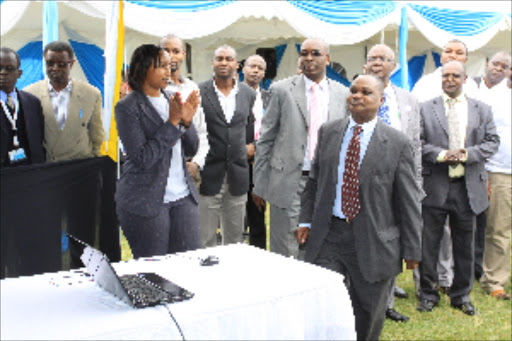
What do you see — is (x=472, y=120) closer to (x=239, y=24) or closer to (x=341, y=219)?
(x=341, y=219)

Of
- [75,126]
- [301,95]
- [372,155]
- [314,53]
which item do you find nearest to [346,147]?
[372,155]

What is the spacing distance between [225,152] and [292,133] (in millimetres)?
704

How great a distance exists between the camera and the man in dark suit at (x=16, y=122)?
3.40 m

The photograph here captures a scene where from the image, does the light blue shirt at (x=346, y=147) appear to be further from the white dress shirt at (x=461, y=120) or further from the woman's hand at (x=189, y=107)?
the white dress shirt at (x=461, y=120)

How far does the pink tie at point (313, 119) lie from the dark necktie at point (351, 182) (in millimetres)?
815

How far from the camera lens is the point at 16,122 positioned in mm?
3518

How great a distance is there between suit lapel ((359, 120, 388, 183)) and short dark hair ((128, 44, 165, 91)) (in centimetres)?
120

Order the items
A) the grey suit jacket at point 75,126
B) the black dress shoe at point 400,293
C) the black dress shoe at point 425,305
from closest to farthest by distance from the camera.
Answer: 1. the grey suit jacket at point 75,126
2. the black dress shoe at point 425,305
3. the black dress shoe at point 400,293

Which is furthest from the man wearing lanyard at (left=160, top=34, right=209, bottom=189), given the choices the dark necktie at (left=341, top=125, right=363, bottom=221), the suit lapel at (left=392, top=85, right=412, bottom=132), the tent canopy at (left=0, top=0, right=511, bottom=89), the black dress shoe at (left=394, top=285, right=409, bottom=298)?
the tent canopy at (left=0, top=0, right=511, bottom=89)

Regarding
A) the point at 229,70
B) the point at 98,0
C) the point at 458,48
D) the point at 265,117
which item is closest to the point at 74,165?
the point at 265,117

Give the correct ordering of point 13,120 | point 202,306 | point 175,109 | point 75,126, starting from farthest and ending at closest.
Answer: point 75,126, point 13,120, point 175,109, point 202,306

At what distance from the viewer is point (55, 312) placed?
1705 millimetres

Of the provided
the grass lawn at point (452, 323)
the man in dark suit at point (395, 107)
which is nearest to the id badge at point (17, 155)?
the man in dark suit at point (395, 107)

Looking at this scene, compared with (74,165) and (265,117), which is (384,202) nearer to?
(265,117)
